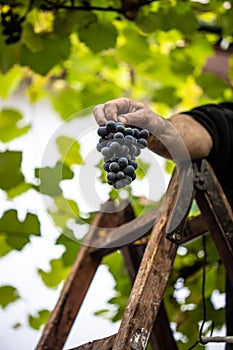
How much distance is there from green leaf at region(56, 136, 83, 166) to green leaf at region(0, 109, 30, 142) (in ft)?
2.87

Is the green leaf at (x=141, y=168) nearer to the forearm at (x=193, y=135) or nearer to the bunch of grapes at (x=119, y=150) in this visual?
the bunch of grapes at (x=119, y=150)

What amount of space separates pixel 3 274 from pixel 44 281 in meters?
0.71

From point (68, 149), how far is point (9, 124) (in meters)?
0.94

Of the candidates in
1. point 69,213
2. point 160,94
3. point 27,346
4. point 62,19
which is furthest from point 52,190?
point 160,94

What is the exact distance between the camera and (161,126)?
1028 millimetres

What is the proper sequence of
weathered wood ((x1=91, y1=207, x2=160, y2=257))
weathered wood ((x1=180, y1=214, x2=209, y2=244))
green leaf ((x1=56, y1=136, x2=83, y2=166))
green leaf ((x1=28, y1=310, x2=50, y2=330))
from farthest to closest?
green leaf ((x1=28, y1=310, x2=50, y2=330)) < weathered wood ((x1=180, y1=214, x2=209, y2=244)) < weathered wood ((x1=91, y1=207, x2=160, y2=257)) < green leaf ((x1=56, y1=136, x2=83, y2=166))

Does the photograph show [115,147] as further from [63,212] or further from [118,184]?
[63,212]

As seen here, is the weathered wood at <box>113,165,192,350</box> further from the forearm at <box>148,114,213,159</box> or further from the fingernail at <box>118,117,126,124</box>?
the fingernail at <box>118,117,126,124</box>

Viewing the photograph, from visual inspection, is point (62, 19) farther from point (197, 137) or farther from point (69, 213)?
point (69, 213)

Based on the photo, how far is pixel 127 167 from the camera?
A: 0.79m

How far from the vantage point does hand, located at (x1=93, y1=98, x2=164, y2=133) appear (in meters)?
0.86

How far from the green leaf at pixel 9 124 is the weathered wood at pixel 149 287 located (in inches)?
28.5

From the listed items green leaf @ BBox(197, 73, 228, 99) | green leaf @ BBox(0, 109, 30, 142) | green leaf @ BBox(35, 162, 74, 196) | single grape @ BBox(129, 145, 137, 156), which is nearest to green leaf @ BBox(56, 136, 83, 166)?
green leaf @ BBox(35, 162, 74, 196)

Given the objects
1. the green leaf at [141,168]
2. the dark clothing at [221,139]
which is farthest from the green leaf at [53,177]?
the dark clothing at [221,139]
